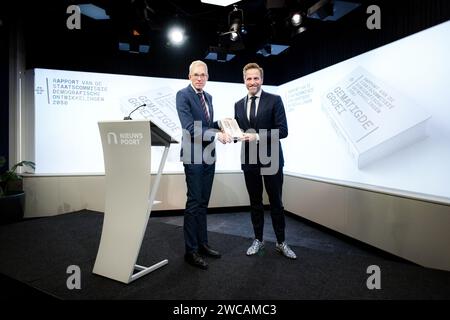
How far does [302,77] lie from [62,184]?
13.0 feet

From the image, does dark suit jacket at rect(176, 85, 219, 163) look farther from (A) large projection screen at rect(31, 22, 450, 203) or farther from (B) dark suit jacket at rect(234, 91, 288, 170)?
(A) large projection screen at rect(31, 22, 450, 203)

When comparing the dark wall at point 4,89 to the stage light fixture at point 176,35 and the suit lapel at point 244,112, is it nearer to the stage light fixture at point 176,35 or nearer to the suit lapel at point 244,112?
the stage light fixture at point 176,35

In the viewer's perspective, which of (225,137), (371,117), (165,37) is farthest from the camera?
(165,37)

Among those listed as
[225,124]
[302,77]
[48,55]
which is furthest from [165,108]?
[225,124]

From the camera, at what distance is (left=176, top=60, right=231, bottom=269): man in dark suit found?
2352 mm

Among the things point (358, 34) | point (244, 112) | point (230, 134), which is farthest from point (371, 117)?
point (230, 134)

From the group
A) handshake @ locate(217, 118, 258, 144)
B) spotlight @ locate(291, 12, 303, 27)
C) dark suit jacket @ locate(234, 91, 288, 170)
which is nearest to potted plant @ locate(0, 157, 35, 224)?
handshake @ locate(217, 118, 258, 144)

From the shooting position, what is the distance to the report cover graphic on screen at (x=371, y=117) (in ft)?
9.41

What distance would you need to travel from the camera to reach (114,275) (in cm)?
212

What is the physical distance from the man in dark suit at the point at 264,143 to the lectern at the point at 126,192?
82 centimetres

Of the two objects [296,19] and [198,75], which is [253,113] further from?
[296,19]

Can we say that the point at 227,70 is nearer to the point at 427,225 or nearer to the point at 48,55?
the point at 48,55

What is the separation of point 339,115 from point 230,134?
201 centimetres

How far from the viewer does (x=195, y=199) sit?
2373 mm
